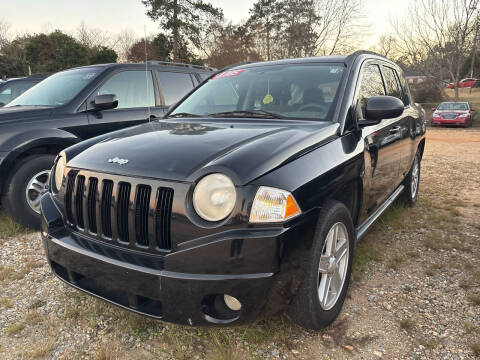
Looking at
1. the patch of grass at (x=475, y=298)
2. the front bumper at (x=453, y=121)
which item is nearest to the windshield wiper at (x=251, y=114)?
the patch of grass at (x=475, y=298)

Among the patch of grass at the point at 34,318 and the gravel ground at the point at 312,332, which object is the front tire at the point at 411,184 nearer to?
the gravel ground at the point at 312,332

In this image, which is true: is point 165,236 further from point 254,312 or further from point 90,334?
point 90,334

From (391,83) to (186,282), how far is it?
10.8ft

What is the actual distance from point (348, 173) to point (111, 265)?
1.53 meters

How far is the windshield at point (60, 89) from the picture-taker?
4.45 meters

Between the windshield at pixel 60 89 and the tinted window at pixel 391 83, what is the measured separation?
3.48m

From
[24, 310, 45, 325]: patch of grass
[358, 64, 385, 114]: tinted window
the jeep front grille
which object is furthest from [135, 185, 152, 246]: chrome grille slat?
[358, 64, 385, 114]: tinted window

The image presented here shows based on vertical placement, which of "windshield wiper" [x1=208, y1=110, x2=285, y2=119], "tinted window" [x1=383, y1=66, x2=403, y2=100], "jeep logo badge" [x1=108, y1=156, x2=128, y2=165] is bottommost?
"jeep logo badge" [x1=108, y1=156, x2=128, y2=165]

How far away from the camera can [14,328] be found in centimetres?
233

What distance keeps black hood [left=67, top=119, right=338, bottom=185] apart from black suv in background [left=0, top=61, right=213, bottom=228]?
5.96 ft

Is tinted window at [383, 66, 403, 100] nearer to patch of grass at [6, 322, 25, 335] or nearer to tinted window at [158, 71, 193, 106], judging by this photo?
tinted window at [158, 71, 193, 106]

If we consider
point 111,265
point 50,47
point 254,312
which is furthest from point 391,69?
point 50,47

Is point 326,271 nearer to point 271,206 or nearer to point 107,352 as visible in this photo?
point 271,206

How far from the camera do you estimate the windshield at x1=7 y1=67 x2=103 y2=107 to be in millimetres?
4445
